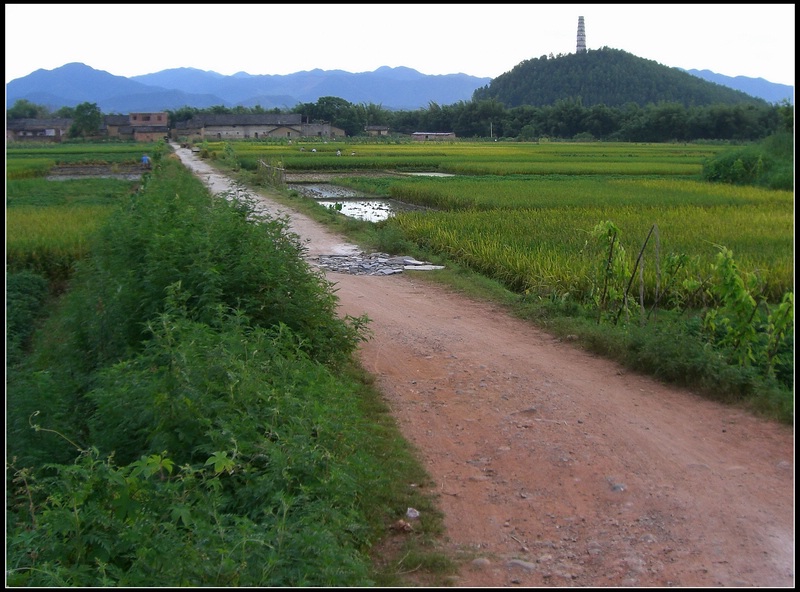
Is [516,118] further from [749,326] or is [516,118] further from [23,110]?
[749,326]

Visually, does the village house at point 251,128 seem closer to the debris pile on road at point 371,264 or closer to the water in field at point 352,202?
the water in field at point 352,202

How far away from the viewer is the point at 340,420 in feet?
15.6

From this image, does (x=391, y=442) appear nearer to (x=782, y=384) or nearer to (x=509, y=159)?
(x=782, y=384)

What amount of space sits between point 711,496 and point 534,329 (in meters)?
4.02

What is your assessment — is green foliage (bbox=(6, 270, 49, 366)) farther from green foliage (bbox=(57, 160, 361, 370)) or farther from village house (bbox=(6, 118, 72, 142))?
village house (bbox=(6, 118, 72, 142))

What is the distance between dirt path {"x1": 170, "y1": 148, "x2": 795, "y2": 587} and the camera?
3.83 meters

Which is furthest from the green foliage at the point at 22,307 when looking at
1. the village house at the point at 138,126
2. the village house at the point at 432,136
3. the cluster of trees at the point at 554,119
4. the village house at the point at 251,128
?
the village house at the point at 251,128

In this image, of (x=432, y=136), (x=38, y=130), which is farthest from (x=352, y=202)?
(x=38, y=130)

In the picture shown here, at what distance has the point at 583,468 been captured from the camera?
4.93m

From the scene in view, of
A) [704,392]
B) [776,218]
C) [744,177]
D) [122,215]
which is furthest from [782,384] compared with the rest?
[744,177]

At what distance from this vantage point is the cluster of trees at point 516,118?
46.2 metres

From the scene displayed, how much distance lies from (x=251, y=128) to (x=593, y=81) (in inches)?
1608

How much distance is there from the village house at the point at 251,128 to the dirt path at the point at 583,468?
255 ft

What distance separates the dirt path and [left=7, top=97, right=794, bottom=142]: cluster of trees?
32.7 m
